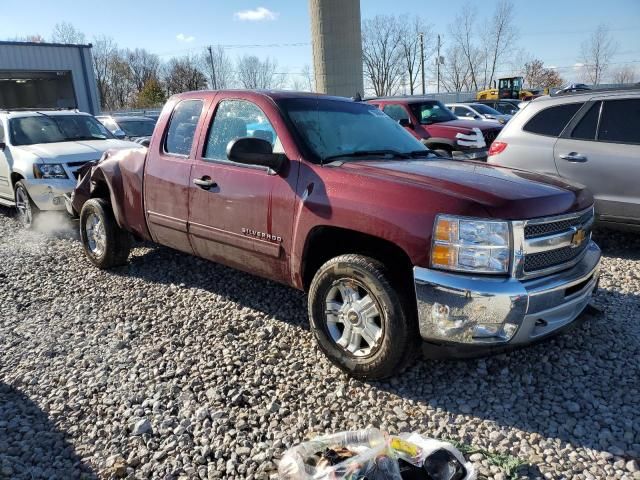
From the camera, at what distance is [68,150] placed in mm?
7488

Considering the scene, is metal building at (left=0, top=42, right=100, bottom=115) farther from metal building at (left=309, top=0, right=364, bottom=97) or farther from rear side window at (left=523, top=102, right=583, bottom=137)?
rear side window at (left=523, top=102, right=583, bottom=137)

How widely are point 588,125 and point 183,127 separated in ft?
14.1

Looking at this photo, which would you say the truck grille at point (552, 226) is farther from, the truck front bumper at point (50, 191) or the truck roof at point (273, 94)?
the truck front bumper at point (50, 191)

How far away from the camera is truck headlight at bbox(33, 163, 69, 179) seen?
712cm

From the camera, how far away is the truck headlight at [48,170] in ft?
23.4

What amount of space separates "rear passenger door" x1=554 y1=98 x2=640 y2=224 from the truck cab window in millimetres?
3624

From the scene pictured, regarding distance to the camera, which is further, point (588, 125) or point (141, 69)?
point (141, 69)

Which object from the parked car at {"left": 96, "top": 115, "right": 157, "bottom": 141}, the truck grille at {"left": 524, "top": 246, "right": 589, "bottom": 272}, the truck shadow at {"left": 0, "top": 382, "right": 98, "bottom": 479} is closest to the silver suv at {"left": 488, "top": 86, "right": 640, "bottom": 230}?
the truck grille at {"left": 524, "top": 246, "right": 589, "bottom": 272}

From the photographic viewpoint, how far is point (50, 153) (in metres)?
7.32

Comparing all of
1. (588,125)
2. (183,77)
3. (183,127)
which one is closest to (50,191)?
(183,127)

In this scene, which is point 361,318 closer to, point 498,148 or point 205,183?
point 205,183

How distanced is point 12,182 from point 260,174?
5.73m

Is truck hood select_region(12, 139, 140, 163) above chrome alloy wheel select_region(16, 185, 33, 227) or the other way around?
above

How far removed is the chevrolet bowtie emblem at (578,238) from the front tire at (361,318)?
1.12 m
